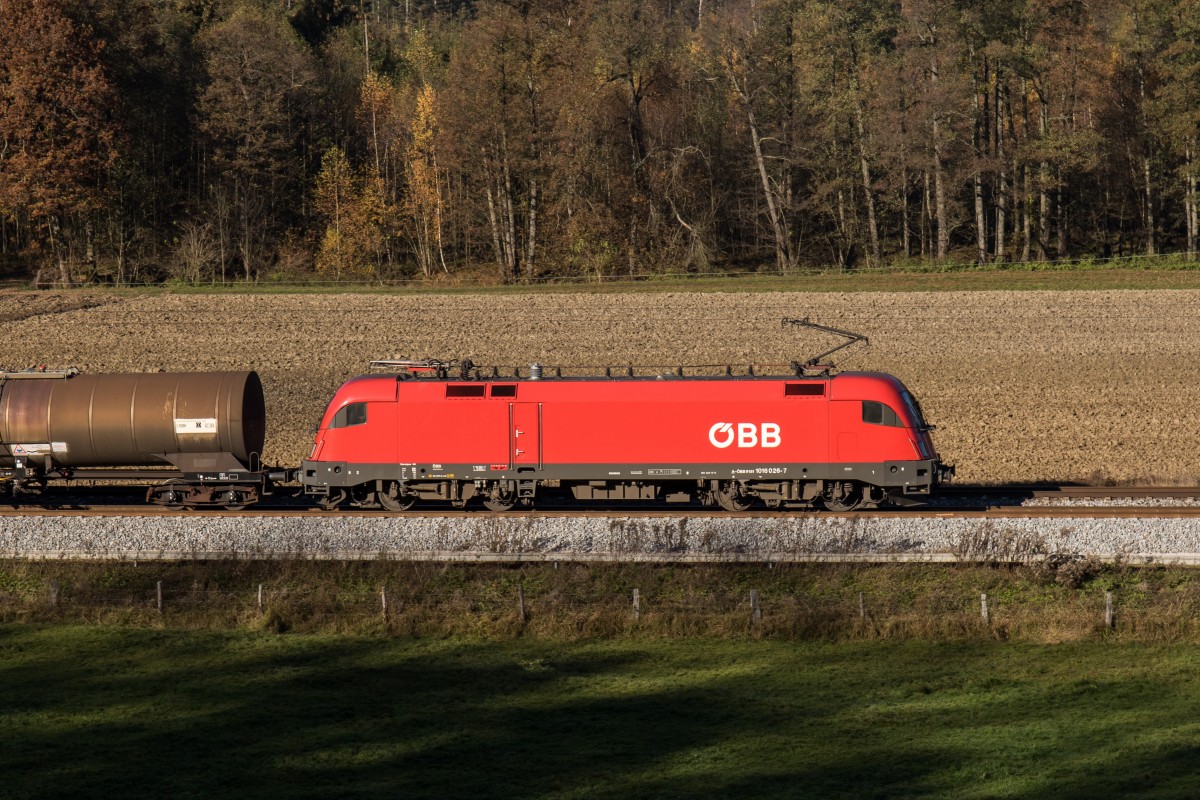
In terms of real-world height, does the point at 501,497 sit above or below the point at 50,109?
below

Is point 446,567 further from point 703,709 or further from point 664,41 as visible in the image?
point 664,41

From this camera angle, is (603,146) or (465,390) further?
(603,146)

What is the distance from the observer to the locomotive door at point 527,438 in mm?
30000

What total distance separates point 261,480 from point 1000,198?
56817 millimetres

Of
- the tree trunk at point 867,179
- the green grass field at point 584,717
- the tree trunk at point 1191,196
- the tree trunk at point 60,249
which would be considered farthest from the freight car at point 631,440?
the tree trunk at point 1191,196

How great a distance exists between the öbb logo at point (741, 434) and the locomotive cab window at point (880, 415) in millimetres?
2035

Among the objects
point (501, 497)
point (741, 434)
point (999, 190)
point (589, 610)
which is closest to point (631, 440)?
point (741, 434)

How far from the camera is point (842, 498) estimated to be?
30.0 meters

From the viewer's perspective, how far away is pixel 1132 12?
75938mm

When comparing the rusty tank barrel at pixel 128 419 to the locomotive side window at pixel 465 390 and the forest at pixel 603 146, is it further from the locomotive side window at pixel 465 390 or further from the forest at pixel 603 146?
the forest at pixel 603 146

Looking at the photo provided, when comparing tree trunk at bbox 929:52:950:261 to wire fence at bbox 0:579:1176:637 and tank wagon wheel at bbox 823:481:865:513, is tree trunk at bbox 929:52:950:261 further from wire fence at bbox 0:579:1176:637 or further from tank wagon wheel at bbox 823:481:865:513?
wire fence at bbox 0:579:1176:637

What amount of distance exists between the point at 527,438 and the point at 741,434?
483 centimetres

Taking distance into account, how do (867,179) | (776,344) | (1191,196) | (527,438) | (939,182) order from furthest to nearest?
(867,179) < (1191,196) < (939,182) < (776,344) < (527,438)

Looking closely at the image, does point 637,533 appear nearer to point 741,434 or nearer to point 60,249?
point 741,434
